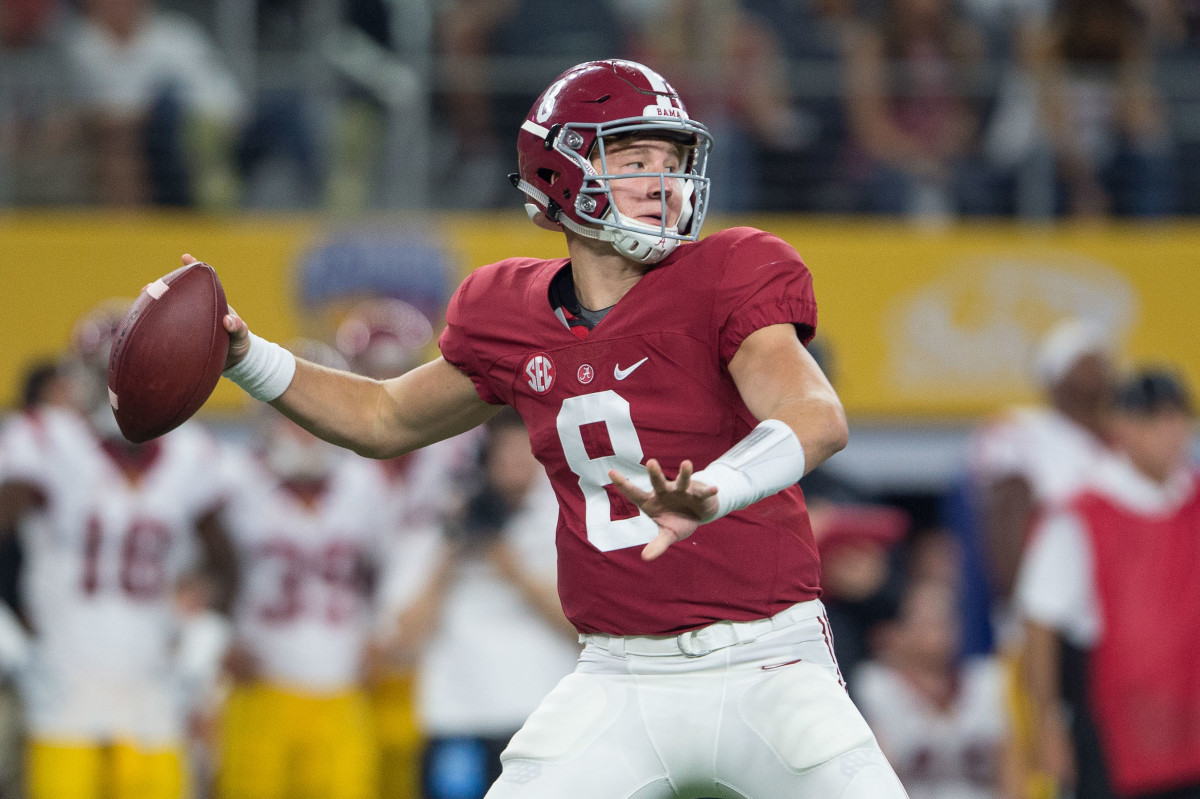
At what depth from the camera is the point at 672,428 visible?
2.71 meters

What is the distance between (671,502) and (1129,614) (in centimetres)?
292

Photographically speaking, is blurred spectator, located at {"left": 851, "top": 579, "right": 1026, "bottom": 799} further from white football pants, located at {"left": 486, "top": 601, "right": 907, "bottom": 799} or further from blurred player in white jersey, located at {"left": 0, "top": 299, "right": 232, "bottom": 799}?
white football pants, located at {"left": 486, "top": 601, "right": 907, "bottom": 799}

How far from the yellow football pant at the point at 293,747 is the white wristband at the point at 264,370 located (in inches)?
118

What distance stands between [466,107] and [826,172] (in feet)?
5.68

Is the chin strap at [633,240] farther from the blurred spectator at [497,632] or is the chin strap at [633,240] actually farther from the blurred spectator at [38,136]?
the blurred spectator at [38,136]

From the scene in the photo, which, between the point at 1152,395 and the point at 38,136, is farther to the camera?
the point at 38,136

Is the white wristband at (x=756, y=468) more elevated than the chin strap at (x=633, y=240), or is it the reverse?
the chin strap at (x=633, y=240)

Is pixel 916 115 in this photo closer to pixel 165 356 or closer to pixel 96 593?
pixel 96 593

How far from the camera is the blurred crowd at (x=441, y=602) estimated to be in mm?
4805

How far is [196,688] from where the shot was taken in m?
6.21

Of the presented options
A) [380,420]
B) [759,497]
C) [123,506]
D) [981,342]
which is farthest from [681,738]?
[981,342]

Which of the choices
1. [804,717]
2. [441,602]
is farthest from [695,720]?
[441,602]

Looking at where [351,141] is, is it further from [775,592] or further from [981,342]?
[775,592]

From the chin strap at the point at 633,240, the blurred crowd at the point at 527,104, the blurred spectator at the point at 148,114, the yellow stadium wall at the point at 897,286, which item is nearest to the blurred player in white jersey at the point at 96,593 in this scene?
the yellow stadium wall at the point at 897,286
